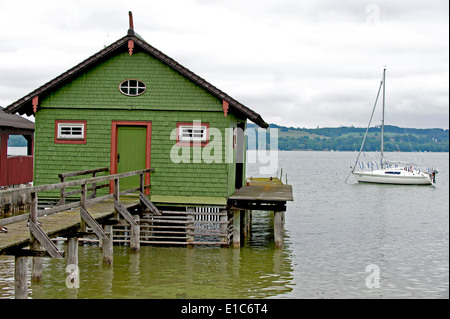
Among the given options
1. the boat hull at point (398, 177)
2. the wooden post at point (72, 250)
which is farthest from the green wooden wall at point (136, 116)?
the boat hull at point (398, 177)

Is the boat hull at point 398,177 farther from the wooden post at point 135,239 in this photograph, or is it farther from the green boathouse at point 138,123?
the wooden post at point 135,239

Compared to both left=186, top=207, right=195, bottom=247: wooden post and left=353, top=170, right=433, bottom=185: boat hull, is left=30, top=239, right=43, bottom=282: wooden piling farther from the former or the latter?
left=353, top=170, right=433, bottom=185: boat hull

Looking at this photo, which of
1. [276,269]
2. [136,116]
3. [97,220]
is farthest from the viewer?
[136,116]

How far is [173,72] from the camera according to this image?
1891cm

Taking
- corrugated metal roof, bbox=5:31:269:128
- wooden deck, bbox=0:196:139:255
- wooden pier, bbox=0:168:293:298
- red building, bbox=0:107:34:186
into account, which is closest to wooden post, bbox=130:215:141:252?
wooden pier, bbox=0:168:293:298

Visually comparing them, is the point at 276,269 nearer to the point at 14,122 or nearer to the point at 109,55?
the point at 109,55

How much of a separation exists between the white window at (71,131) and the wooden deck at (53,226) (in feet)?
10.5

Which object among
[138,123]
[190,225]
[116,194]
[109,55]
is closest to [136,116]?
[138,123]

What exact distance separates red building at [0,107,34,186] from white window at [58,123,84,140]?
6490 mm

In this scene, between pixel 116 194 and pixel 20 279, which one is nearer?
pixel 20 279

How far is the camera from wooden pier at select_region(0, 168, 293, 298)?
10.9 meters

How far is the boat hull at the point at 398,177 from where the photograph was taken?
6353 cm

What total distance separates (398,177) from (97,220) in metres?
54.0

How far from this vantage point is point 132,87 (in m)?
19.1
